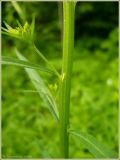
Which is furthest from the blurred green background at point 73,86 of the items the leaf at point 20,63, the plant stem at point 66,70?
the leaf at point 20,63

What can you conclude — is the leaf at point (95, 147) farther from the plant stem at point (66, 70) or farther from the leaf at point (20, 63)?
the leaf at point (20, 63)

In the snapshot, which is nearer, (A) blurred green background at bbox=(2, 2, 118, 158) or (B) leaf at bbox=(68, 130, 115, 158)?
(B) leaf at bbox=(68, 130, 115, 158)

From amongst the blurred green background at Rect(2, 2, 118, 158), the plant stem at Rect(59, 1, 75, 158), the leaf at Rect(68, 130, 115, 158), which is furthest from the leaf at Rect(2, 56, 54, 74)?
the blurred green background at Rect(2, 2, 118, 158)

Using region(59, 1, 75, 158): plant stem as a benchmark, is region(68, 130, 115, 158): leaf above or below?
below

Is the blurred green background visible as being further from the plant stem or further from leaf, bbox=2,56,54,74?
leaf, bbox=2,56,54,74

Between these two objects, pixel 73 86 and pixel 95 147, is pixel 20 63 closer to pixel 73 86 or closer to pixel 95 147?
pixel 95 147
